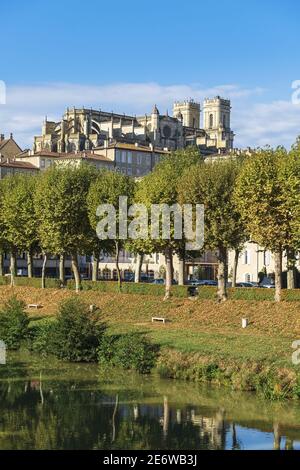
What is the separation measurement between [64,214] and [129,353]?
1004 inches

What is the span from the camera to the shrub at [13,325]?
5200 centimetres

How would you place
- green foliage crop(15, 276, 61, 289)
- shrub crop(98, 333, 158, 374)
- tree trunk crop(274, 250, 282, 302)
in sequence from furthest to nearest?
green foliage crop(15, 276, 61, 289) → tree trunk crop(274, 250, 282, 302) → shrub crop(98, 333, 158, 374)

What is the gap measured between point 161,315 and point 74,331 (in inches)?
470

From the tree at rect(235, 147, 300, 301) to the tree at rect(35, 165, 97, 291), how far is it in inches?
699

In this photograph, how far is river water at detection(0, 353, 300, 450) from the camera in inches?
1155

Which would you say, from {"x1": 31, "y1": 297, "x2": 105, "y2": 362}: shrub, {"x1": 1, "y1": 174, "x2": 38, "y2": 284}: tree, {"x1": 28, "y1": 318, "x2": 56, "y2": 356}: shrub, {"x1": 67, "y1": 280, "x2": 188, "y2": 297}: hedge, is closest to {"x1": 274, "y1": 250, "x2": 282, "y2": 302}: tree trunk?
{"x1": 67, "y1": 280, "x2": 188, "y2": 297}: hedge

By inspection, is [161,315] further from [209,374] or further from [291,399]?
[291,399]

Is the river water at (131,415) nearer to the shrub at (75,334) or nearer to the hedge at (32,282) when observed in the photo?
the shrub at (75,334)

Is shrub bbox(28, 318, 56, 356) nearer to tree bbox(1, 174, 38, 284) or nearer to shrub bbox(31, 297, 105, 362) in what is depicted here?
shrub bbox(31, 297, 105, 362)

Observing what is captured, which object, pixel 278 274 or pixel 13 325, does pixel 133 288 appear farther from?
pixel 278 274

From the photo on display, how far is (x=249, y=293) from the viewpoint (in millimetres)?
56031

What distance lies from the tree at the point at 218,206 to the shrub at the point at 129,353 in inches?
471

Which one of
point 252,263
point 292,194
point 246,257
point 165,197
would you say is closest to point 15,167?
point 246,257

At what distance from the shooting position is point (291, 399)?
35594mm
